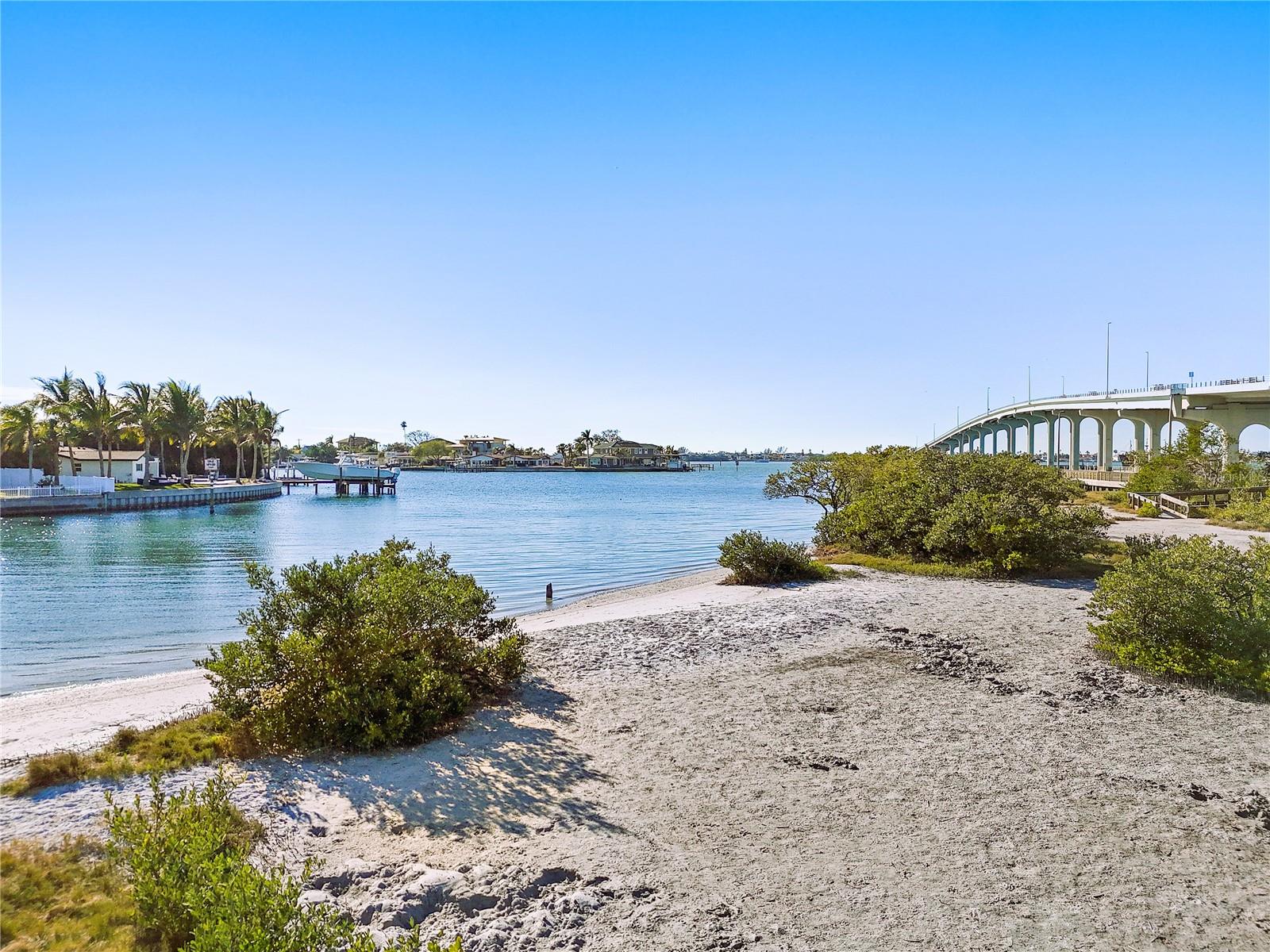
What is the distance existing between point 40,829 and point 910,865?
5.94 metres

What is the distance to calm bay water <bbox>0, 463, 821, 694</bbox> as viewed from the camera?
51.3 feet

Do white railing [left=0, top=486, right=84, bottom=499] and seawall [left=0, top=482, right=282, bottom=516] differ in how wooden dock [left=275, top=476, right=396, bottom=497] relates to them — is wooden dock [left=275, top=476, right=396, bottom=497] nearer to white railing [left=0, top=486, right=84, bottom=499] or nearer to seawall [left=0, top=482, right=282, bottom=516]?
seawall [left=0, top=482, right=282, bottom=516]

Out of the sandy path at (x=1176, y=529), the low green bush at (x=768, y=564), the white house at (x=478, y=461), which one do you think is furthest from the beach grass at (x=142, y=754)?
the white house at (x=478, y=461)

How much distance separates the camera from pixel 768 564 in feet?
59.4

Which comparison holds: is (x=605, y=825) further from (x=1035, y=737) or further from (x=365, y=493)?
(x=365, y=493)

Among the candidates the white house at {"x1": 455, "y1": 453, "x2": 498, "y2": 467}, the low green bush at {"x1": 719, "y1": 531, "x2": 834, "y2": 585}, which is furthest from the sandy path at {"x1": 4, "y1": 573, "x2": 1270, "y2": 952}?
the white house at {"x1": 455, "y1": 453, "x2": 498, "y2": 467}

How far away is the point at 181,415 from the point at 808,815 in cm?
8515

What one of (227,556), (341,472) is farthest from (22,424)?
(227,556)

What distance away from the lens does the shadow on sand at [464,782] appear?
18.2 ft

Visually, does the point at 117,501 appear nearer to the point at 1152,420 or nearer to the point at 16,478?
the point at 16,478

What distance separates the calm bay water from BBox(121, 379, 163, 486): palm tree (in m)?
15.2

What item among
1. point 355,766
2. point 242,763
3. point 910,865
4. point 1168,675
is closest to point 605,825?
point 910,865

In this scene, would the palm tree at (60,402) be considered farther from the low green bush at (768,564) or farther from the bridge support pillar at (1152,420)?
the bridge support pillar at (1152,420)

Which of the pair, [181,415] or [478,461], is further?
[478,461]
